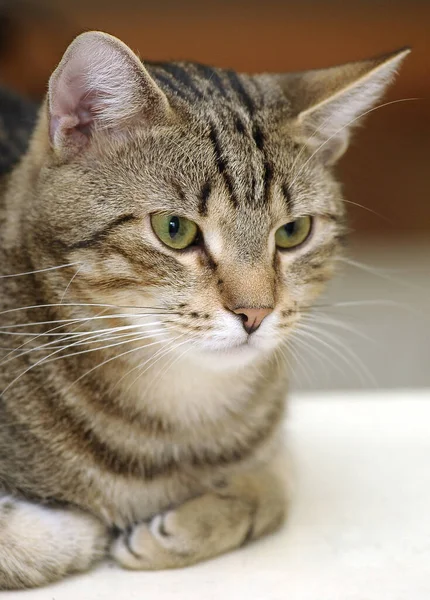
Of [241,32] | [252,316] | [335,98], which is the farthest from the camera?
[241,32]

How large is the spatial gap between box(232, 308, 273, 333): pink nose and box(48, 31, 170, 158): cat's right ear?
10.6 inches

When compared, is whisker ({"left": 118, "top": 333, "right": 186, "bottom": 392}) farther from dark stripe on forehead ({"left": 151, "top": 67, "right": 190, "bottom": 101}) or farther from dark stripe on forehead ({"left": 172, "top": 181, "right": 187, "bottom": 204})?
dark stripe on forehead ({"left": 151, "top": 67, "right": 190, "bottom": 101})

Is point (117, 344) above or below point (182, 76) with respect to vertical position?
below

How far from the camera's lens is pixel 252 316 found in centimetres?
106

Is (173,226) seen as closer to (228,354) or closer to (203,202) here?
(203,202)

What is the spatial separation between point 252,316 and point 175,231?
0.15 metres

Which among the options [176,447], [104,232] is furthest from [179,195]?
[176,447]

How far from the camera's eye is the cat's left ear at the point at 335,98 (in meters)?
1.15

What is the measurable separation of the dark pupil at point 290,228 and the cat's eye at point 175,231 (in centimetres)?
14

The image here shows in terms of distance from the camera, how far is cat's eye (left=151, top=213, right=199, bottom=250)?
108 centimetres

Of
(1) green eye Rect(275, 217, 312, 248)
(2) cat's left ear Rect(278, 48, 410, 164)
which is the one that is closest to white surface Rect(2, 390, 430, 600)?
(1) green eye Rect(275, 217, 312, 248)

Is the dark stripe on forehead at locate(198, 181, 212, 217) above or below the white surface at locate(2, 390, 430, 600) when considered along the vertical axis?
above

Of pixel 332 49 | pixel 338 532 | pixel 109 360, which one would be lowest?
pixel 338 532

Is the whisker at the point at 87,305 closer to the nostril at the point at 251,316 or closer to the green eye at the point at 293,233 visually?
the nostril at the point at 251,316
